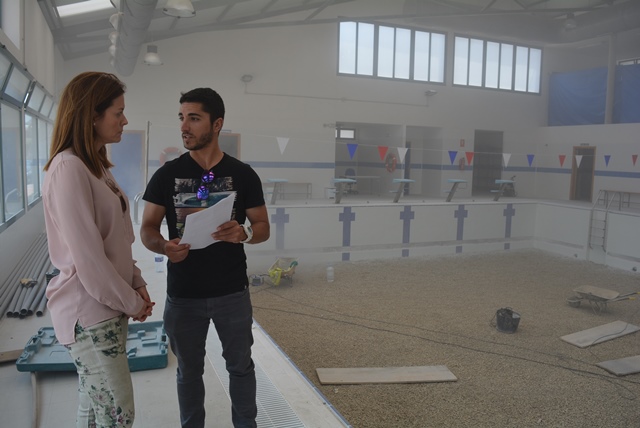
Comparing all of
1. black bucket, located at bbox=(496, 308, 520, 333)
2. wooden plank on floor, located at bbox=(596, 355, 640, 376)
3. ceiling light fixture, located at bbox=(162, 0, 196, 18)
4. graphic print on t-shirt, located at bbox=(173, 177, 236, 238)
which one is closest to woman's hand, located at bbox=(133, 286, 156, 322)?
graphic print on t-shirt, located at bbox=(173, 177, 236, 238)

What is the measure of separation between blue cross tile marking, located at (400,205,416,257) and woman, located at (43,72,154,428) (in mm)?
7525

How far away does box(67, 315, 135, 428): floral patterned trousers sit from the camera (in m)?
1.32

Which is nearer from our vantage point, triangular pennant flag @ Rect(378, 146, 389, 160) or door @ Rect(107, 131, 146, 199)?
triangular pennant flag @ Rect(378, 146, 389, 160)

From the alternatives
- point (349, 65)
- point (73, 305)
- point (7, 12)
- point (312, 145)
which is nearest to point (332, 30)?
point (349, 65)

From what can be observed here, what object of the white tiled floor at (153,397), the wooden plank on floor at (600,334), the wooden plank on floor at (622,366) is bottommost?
the wooden plank on floor at (622,366)

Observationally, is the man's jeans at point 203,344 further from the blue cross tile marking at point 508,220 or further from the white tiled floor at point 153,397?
the blue cross tile marking at point 508,220

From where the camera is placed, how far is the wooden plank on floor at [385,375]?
148 inches

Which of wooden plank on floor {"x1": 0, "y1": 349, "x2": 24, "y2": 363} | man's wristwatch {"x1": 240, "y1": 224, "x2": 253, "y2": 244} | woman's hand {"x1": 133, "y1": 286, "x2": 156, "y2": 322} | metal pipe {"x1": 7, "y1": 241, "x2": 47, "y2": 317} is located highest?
man's wristwatch {"x1": 240, "y1": 224, "x2": 253, "y2": 244}

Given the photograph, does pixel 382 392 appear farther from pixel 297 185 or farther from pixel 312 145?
pixel 312 145

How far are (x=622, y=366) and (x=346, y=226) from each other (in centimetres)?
461

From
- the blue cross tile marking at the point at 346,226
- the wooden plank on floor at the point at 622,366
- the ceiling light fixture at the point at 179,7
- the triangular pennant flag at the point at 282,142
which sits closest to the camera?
the wooden plank on floor at the point at 622,366

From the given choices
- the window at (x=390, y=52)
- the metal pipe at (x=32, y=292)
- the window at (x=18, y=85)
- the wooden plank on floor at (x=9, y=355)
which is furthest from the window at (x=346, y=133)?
the wooden plank on floor at (x=9, y=355)

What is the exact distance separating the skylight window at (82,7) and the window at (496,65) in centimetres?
1005

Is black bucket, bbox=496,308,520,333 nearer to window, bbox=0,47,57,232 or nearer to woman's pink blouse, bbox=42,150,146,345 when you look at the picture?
woman's pink blouse, bbox=42,150,146,345
